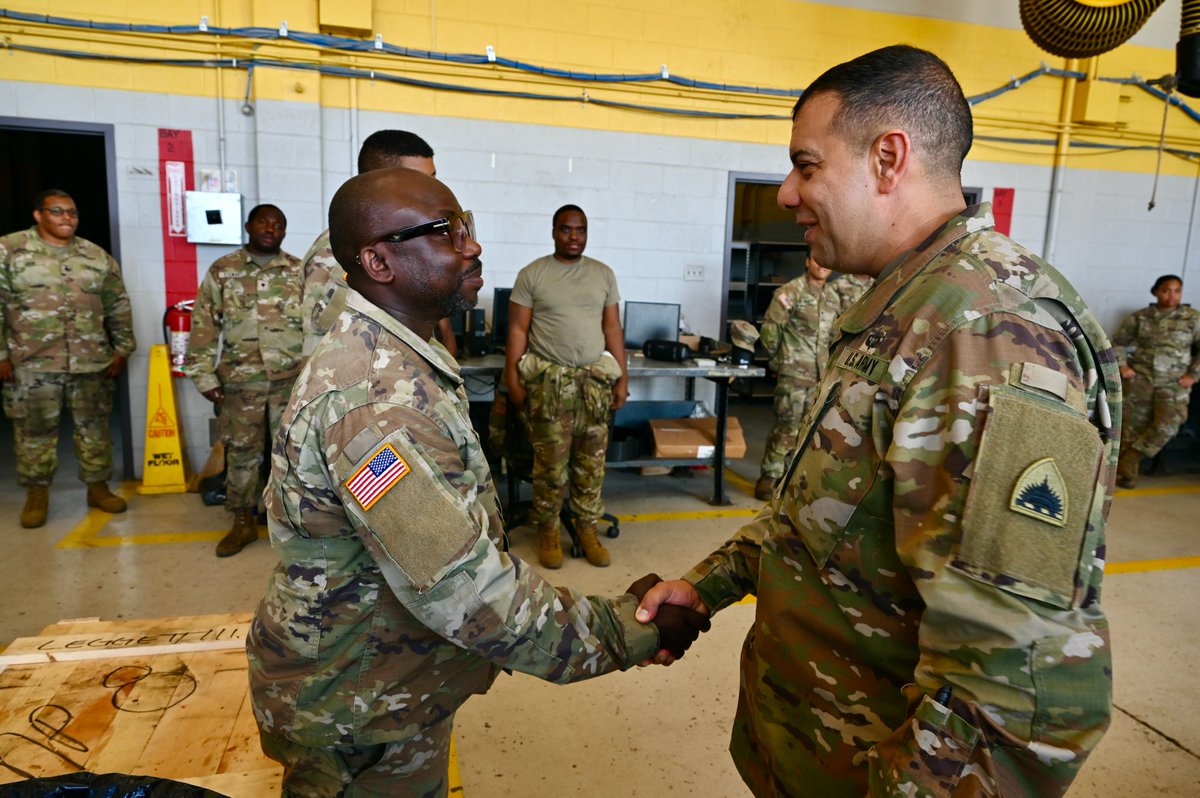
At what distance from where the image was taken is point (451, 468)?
1185 mm

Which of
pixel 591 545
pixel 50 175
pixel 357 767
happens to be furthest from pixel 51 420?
pixel 50 175

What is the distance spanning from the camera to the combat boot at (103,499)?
4.44 metres

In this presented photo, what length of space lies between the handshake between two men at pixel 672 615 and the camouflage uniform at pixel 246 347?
3190mm

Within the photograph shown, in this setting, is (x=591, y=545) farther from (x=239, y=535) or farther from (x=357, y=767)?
(x=357, y=767)

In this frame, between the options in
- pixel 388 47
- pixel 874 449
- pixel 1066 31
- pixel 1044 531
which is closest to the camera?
pixel 1044 531

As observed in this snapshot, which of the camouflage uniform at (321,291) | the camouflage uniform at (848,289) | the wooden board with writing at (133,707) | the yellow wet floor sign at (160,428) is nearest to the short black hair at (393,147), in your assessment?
the camouflage uniform at (321,291)

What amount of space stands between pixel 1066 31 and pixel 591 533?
4125 mm

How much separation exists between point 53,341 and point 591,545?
10.7 ft

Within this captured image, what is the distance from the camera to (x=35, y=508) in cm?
424

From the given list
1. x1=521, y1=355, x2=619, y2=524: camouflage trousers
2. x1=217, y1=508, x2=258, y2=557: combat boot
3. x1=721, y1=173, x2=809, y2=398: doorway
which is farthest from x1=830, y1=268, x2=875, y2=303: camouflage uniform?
x1=217, y1=508, x2=258, y2=557: combat boot

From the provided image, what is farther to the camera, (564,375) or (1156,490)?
(1156,490)

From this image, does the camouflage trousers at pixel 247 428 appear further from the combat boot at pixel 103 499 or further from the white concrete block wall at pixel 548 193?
the white concrete block wall at pixel 548 193

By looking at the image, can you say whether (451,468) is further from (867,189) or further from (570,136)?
(570,136)

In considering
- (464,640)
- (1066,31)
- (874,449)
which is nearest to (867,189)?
(874,449)
